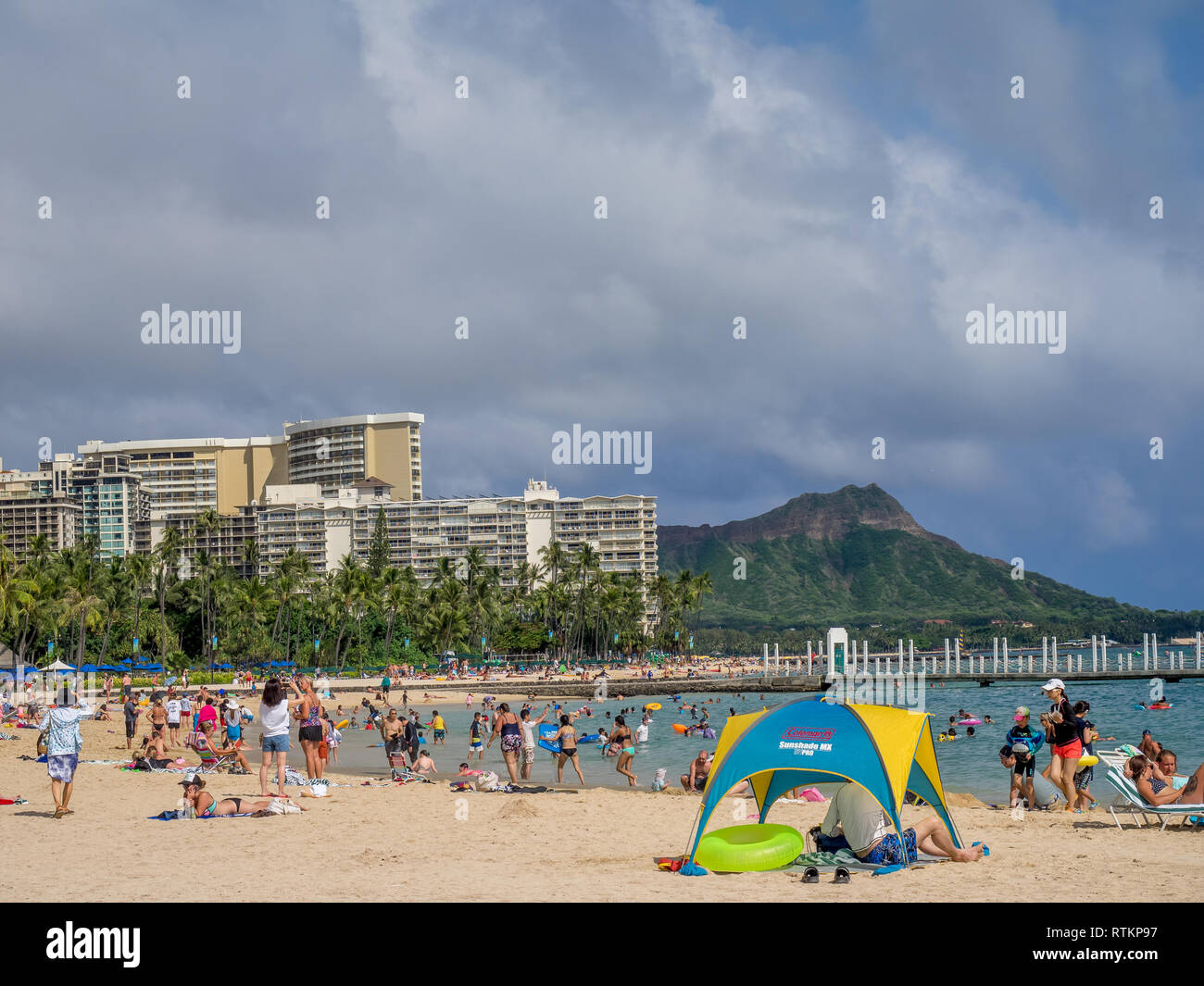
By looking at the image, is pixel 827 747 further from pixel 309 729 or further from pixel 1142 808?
pixel 309 729

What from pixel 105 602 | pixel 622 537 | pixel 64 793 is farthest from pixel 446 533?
pixel 64 793

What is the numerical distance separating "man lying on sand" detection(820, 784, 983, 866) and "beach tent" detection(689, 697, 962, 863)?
0.11 meters

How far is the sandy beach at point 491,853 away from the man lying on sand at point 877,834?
0.20 meters

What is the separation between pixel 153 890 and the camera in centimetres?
960

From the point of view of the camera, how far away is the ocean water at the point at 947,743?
2445 centimetres

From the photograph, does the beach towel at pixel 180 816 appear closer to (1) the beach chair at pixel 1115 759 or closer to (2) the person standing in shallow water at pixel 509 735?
(2) the person standing in shallow water at pixel 509 735

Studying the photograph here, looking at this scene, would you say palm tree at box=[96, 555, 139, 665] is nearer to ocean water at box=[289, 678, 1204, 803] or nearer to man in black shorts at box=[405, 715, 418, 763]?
ocean water at box=[289, 678, 1204, 803]

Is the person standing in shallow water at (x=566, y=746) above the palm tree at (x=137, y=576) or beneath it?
beneath

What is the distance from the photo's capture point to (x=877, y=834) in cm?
1048

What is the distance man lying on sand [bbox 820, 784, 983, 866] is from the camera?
1047cm

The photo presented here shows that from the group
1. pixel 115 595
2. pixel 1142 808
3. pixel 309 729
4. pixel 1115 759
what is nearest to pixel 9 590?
pixel 115 595

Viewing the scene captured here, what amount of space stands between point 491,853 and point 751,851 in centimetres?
Result: 303

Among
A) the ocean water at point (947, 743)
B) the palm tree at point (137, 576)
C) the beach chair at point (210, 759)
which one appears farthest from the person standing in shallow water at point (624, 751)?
the palm tree at point (137, 576)
